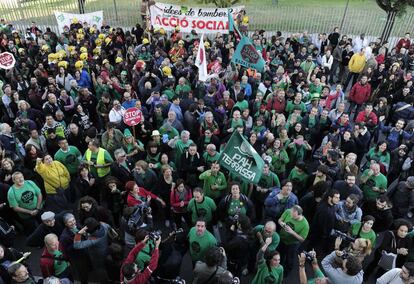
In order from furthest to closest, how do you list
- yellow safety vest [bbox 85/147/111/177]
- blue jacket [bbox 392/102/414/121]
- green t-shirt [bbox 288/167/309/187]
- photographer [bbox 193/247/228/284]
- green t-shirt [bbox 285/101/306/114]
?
blue jacket [bbox 392/102/414/121] → green t-shirt [bbox 285/101/306/114] → yellow safety vest [bbox 85/147/111/177] → green t-shirt [bbox 288/167/309/187] → photographer [bbox 193/247/228/284]

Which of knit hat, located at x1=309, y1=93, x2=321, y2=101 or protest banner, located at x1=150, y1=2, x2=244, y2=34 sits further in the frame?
protest banner, located at x1=150, y1=2, x2=244, y2=34

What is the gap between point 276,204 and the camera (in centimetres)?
571

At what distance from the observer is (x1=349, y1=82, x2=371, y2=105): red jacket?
990 centimetres

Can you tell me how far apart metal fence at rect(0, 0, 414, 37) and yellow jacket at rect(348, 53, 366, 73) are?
6.30 meters

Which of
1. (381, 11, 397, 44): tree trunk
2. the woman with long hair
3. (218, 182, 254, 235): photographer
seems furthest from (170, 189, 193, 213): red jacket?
(381, 11, 397, 44): tree trunk

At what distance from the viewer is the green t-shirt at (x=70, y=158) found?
22.1ft

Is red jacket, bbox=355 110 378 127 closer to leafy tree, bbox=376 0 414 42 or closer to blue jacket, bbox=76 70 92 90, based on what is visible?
blue jacket, bbox=76 70 92 90

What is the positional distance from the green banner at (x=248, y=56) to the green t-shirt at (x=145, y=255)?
6024mm

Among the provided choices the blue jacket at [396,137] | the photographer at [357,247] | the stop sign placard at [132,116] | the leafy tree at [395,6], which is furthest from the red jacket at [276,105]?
the leafy tree at [395,6]

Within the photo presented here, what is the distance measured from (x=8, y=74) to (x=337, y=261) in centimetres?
1045

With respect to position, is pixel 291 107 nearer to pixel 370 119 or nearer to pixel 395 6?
pixel 370 119

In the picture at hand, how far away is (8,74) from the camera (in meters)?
10.8

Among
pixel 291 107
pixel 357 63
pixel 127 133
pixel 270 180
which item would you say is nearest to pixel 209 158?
pixel 270 180

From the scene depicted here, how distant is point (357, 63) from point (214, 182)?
326 inches
